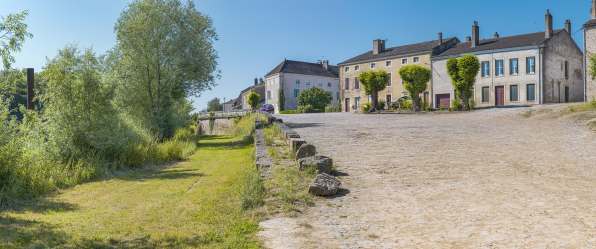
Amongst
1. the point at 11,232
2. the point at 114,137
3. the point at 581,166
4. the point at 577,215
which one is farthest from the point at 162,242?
the point at 114,137

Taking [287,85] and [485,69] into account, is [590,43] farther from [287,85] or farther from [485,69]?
[287,85]

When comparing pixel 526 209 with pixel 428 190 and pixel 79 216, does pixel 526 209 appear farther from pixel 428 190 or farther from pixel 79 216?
pixel 79 216

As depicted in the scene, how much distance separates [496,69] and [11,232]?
39.5 m

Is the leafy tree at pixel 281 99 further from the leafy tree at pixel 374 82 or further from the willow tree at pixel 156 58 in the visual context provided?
the willow tree at pixel 156 58

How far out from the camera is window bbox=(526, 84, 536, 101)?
112 feet

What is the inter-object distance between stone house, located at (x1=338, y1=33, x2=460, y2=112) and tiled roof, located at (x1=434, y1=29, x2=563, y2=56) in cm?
224

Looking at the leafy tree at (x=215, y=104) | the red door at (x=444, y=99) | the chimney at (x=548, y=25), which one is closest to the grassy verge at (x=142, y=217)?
the red door at (x=444, y=99)

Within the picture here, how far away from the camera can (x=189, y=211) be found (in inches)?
239

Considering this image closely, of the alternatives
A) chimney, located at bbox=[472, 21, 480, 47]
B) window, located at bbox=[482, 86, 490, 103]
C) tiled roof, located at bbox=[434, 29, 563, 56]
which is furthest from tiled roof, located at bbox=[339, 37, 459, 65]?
window, located at bbox=[482, 86, 490, 103]

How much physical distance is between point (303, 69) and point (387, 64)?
21.9m

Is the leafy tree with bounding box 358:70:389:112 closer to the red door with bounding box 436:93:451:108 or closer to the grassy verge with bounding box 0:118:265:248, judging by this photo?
the red door with bounding box 436:93:451:108

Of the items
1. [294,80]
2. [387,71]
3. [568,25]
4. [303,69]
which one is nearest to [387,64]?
[387,71]

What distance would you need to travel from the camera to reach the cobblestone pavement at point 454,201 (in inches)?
164

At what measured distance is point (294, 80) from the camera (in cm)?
6297
